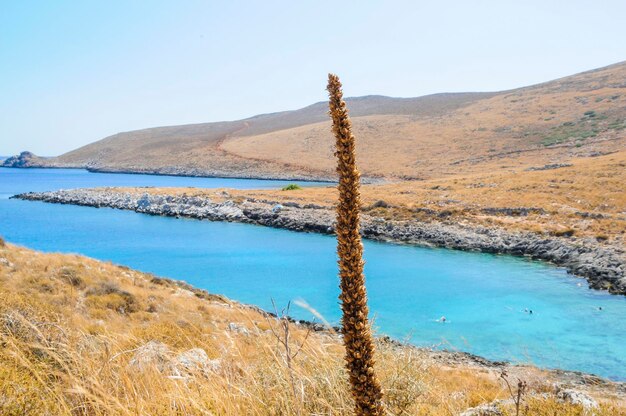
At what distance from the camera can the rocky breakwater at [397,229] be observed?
28.8m

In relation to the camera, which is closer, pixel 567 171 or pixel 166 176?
pixel 567 171

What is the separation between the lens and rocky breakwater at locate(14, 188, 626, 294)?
2880 centimetres

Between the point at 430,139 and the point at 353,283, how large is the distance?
103128 mm

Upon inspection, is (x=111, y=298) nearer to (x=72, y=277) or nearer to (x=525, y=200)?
(x=72, y=277)

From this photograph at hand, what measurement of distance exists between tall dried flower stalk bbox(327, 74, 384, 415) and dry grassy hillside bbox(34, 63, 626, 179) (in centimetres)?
7122

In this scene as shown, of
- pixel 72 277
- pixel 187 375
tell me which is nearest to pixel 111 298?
pixel 72 277

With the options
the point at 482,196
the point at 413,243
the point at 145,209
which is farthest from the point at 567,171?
the point at 145,209

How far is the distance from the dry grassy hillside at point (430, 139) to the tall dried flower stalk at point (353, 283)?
234ft

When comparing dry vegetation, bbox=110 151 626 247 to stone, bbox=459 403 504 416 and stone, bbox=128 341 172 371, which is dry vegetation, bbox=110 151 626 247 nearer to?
stone, bbox=459 403 504 416

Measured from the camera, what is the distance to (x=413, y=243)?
39062mm

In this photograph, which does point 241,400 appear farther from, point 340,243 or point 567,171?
point 567,171

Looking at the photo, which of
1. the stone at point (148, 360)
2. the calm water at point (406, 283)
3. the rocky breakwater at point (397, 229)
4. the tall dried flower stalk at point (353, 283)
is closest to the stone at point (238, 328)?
the calm water at point (406, 283)

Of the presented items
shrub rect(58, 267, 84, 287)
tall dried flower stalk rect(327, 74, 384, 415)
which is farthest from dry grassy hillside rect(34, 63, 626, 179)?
tall dried flower stalk rect(327, 74, 384, 415)

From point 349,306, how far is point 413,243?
37.5 metres
